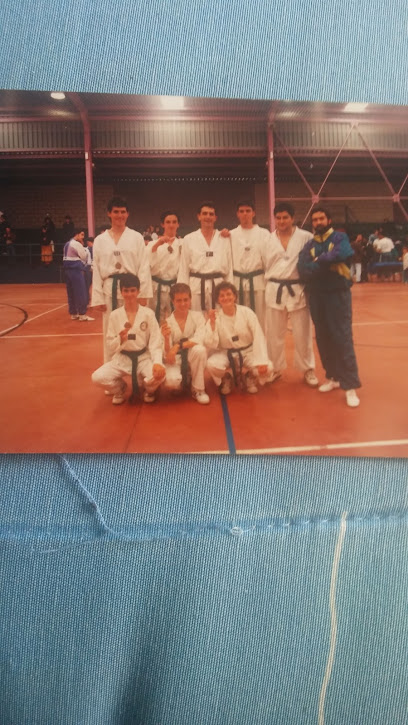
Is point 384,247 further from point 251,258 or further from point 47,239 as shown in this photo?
point 47,239

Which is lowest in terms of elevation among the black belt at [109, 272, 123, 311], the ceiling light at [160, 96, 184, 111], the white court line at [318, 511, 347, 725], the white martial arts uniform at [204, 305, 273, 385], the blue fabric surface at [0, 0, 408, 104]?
the white court line at [318, 511, 347, 725]

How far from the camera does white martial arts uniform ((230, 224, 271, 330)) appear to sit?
0.57 m

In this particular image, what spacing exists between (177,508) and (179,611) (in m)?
0.12

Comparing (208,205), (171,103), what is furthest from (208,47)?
(208,205)

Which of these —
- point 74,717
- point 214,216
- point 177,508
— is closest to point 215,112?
point 214,216

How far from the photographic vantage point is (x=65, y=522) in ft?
2.05

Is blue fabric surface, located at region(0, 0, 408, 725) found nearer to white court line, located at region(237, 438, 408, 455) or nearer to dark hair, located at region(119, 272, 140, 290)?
white court line, located at region(237, 438, 408, 455)

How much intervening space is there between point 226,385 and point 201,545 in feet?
0.65

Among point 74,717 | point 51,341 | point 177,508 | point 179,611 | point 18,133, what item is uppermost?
point 18,133

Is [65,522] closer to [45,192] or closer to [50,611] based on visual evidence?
[50,611]

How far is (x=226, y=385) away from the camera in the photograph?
22.8 inches

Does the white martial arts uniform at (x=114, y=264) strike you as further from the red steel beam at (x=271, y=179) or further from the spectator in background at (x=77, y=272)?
the red steel beam at (x=271, y=179)

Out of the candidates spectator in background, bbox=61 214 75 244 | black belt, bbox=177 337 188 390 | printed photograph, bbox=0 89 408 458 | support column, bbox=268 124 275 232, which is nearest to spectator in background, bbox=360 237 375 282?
printed photograph, bbox=0 89 408 458

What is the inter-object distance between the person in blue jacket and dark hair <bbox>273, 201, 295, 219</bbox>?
2 centimetres
